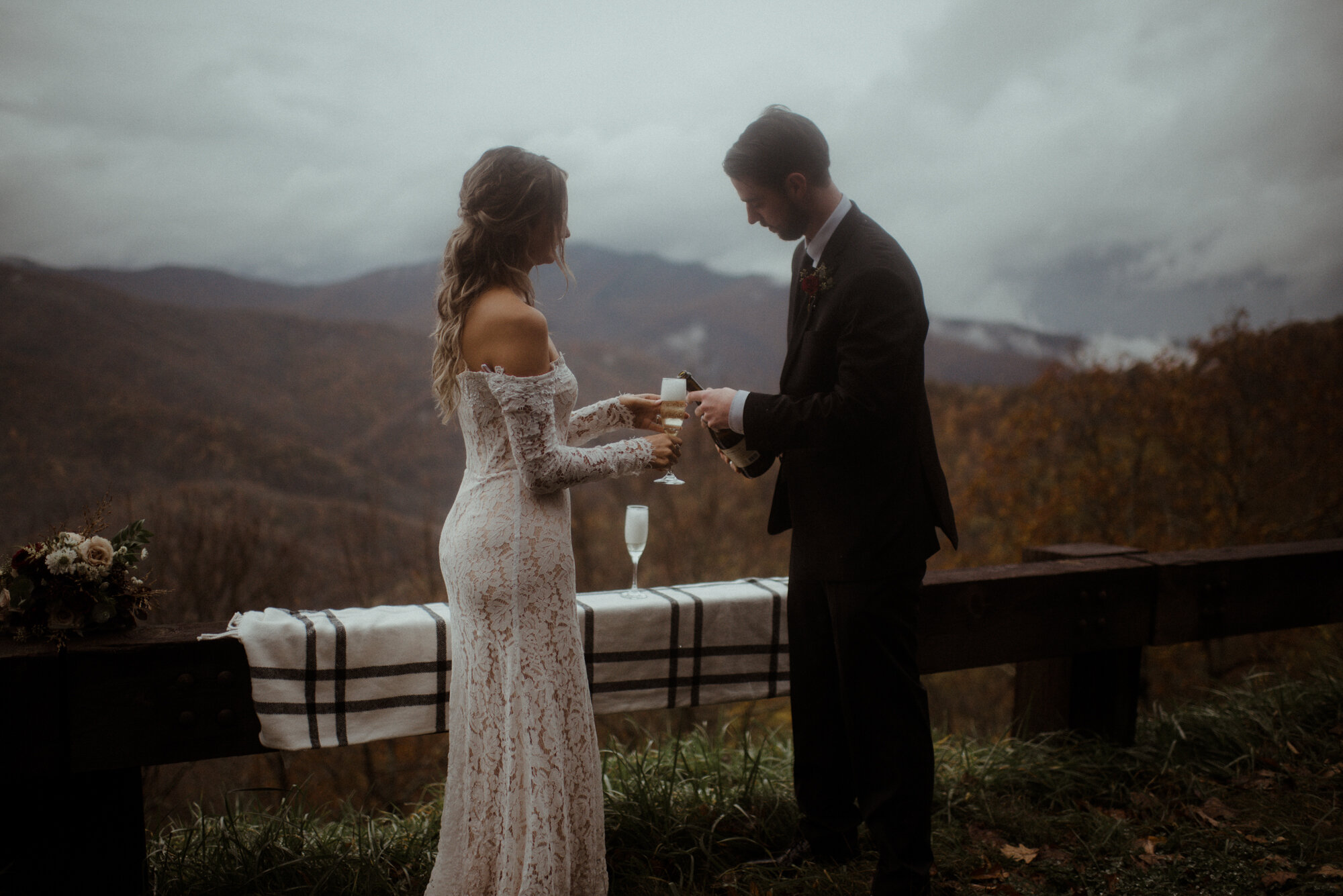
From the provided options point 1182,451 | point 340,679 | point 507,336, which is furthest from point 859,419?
point 1182,451

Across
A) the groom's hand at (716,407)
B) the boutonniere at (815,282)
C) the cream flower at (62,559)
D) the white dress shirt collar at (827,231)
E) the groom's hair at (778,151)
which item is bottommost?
the cream flower at (62,559)

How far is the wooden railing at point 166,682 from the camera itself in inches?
73.7

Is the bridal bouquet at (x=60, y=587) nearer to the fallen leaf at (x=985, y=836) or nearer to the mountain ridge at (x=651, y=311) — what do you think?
the fallen leaf at (x=985, y=836)

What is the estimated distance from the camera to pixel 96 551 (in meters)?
1.91

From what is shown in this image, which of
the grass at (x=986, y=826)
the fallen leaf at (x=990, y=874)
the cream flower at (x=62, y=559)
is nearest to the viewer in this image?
the cream flower at (x=62, y=559)

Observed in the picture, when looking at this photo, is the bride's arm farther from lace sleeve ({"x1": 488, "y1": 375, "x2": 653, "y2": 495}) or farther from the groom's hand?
lace sleeve ({"x1": 488, "y1": 375, "x2": 653, "y2": 495})

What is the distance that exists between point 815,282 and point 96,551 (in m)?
1.94

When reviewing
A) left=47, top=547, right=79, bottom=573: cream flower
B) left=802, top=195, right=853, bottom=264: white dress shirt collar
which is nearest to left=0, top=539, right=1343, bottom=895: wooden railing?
left=47, top=547, right=79, bottom=573: cream flower

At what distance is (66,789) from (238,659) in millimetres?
487

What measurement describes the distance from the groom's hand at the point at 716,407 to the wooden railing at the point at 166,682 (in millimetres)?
1082

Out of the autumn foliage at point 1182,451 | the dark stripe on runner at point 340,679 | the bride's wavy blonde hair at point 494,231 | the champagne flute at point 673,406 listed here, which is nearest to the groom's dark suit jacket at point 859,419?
the champagne flute at point 673,406

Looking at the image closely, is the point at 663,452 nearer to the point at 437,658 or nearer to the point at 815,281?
the point at 815,281

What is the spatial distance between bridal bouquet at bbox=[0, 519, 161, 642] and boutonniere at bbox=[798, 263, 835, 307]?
5.86ft

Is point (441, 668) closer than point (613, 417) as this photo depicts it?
Yes
